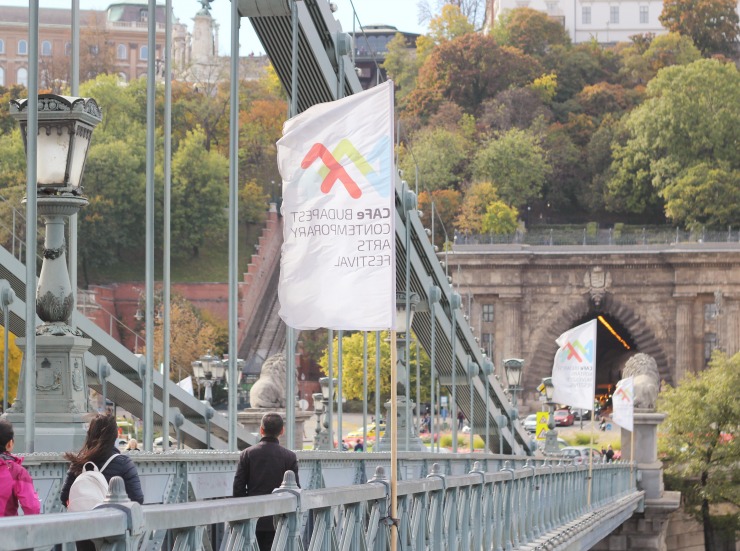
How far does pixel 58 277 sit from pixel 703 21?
14365cm

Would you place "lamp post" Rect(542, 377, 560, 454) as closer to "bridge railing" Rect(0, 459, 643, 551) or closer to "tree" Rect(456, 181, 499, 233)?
"bridge railing" Rect(0, 459, 643, 551)

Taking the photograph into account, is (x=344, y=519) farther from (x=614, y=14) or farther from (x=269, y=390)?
(x=614, y=14)

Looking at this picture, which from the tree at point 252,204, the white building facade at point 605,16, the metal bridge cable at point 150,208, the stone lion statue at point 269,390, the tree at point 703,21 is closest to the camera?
the metal bridge cable at point 150,208

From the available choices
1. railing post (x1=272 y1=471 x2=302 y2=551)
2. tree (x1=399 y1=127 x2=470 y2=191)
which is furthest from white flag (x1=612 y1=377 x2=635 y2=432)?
tree (x1=399 y1=127 x2=470 y2=191)

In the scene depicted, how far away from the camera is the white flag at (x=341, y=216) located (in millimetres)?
12250

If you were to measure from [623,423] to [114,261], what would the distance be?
62263 mm

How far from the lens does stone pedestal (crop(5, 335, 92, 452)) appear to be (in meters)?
12.5

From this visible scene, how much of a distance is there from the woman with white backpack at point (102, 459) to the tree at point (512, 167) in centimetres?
11701

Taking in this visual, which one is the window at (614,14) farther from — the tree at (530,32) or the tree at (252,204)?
the tree at (252,204)

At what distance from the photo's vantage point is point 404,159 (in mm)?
124250

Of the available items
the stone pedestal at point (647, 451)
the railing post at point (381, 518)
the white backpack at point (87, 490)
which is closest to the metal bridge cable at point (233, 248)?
the railing post at point (381, 518)

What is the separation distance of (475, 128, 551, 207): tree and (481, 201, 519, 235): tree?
5637mm

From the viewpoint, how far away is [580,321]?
4318 inches

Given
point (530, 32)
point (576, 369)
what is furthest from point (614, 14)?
point (576, 369)
